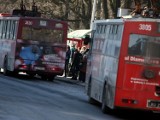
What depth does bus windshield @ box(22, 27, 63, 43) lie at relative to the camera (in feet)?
116

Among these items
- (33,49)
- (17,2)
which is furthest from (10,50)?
(17,2)

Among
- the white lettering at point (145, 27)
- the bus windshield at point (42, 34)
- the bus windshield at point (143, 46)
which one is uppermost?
the white lettering at point (145, 27)

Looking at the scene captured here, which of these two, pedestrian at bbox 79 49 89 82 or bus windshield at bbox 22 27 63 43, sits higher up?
bus windshield at bbox 22 27 63 43

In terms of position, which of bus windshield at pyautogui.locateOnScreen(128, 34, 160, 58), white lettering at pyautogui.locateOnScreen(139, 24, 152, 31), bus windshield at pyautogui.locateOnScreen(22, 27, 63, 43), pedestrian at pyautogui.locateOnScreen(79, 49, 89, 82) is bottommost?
pedestrian at pyautogui.locateOnScreen(79, 49, 89, 82)

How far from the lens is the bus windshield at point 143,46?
725 inches

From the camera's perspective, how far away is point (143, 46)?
18.5m

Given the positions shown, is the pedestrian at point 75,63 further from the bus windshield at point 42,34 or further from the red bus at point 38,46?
the bus windshield at point 42,34

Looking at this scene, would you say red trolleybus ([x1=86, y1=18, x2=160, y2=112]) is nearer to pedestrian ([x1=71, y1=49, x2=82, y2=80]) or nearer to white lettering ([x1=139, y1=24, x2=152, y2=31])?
white lettering ([x1=139, y1=24, x2=152, y2=31])

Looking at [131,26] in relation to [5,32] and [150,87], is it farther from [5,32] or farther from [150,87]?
[5,32]

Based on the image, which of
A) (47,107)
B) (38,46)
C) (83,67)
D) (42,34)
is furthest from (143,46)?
(83,67)

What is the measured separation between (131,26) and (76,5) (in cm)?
3864

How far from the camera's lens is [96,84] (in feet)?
72.0

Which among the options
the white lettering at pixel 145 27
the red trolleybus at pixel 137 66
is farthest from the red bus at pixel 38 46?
the white lettering at pixel 145 27

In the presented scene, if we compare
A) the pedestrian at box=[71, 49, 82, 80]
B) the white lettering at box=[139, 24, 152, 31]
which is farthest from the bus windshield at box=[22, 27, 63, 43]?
the white lettering at box=[139, 24, 152, 31]
